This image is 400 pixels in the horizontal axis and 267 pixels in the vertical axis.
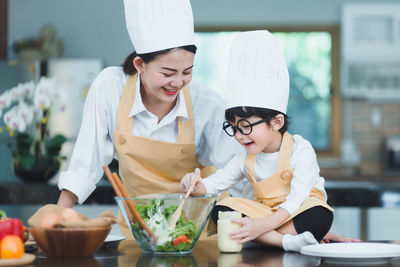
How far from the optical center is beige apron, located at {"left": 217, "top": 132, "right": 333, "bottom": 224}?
1406 millimetres

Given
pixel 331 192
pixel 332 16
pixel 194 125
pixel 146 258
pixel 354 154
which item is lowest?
pixel 354 154

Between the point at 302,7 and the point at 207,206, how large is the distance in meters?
5.38

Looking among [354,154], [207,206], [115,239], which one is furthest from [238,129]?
[354,154]

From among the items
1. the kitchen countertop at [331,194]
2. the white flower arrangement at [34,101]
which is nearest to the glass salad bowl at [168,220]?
the kitchen countertop at [331,194]

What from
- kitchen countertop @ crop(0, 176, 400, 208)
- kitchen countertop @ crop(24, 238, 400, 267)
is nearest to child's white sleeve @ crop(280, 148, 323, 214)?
kitchen countertop @ crop(24, 238, 400, 267)

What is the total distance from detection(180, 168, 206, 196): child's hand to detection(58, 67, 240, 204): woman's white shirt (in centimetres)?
22

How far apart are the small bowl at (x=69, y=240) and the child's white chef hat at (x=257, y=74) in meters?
0.45

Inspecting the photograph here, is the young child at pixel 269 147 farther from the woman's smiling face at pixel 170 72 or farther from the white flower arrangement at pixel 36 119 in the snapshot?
the white flower arrangement at pixel 36 119

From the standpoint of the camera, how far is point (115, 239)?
4.79ft

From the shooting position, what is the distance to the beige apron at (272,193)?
1.41 meters

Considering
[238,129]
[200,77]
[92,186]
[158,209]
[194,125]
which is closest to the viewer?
[158,209]

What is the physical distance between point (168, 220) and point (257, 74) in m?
0.42

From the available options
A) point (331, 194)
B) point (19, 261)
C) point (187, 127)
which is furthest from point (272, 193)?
point (331, 194)

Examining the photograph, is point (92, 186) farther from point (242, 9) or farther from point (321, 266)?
point (242, 9)
